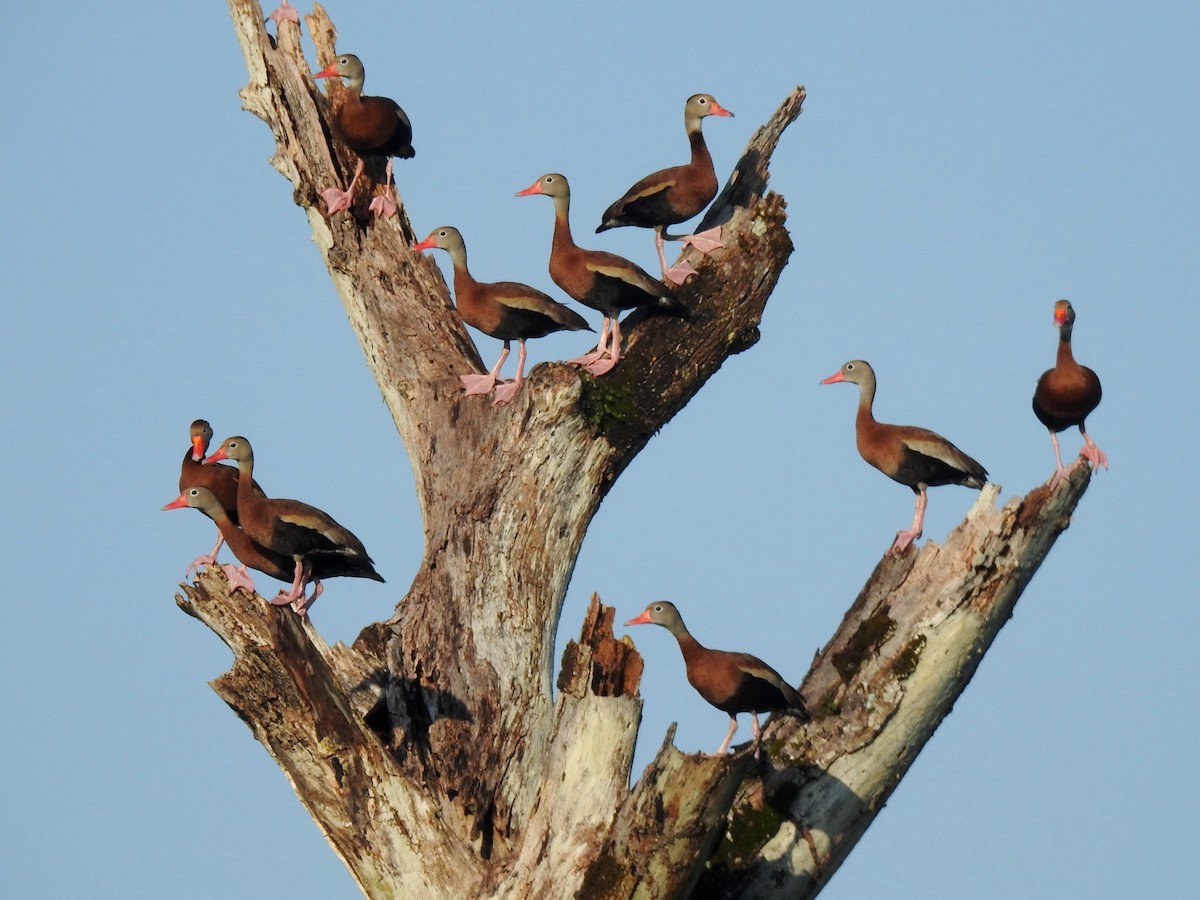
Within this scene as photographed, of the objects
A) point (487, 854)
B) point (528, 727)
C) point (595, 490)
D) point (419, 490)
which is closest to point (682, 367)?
point (595, 490)

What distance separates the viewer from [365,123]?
14.1 meters

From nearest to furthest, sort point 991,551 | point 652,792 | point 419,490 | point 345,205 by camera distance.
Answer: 1. point 652,792
2. point 991,551
3. point 419,490
4. point 345,205

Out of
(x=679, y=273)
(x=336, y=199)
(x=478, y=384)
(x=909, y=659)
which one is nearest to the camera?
(x=909, y=659)

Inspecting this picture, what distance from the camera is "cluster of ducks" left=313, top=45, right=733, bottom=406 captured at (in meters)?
12.6

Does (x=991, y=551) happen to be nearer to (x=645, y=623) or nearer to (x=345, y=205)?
(x=645, y=623)

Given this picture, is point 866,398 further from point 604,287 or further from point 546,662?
point 546,662

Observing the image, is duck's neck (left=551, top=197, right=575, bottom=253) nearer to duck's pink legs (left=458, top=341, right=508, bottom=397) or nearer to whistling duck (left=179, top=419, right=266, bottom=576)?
duck's pink legs (left=458, top=341, right=508, bottom=397)

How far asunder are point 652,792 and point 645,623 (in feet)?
10.0

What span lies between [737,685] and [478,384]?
3085mm

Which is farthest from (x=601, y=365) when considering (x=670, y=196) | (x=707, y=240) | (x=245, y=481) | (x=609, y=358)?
(x=245, y=481)

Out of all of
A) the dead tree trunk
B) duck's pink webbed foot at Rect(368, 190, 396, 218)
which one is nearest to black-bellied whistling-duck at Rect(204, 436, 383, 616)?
the dead tree trunk

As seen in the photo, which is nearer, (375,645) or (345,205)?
(375,645)

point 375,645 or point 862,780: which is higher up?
point 375,645

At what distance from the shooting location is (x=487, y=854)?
11.3 meters
